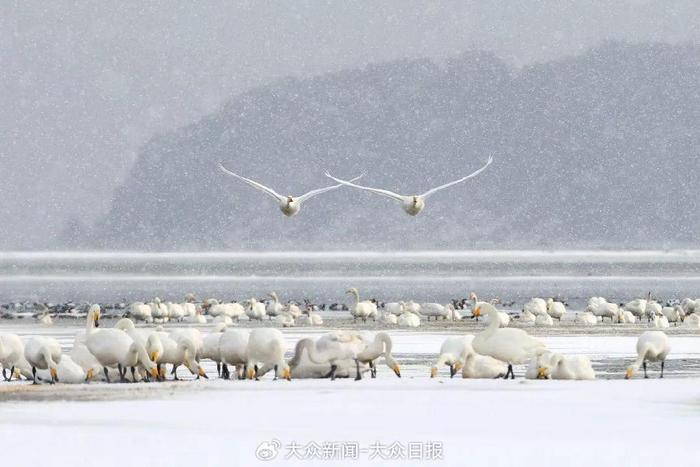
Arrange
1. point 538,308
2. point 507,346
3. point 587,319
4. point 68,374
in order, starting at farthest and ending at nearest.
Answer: point 538,308 < point 587,319 < point 507,346 < point 68,374

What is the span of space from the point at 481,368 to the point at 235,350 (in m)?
3.43

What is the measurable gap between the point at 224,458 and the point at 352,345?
26.3 ft

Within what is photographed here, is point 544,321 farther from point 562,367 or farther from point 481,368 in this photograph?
point 562,367

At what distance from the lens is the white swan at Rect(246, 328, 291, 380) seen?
20953 millimetres

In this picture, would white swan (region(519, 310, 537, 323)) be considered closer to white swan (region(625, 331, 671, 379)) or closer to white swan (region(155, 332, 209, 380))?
white swan (region(625, 331, 671, 379))

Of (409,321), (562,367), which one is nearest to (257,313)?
(409,321)

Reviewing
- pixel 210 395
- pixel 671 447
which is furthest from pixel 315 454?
pixel 210 395

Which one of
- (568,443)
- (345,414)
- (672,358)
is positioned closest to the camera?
(568,443)

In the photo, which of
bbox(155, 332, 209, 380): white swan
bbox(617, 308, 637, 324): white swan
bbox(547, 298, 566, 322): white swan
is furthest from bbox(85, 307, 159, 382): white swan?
bbox(547, 298, 566, 322): white swan

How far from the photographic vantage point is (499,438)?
1457 centimetres

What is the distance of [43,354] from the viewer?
66.5 feet

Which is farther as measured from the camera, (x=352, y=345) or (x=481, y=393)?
(x=352, y=345)

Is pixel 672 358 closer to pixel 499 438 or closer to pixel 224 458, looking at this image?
pixel 499 438

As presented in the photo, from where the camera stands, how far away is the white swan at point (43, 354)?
20.3 m
